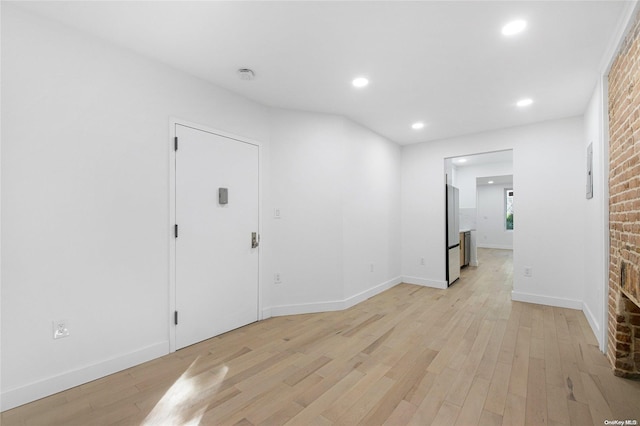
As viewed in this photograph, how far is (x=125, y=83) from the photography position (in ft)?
7.47

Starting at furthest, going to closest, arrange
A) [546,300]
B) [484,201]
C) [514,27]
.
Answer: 1. [484,201]
2. [546,300]
3. [514,27]

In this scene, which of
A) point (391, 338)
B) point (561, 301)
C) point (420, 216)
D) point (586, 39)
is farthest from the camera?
point (420, 216)

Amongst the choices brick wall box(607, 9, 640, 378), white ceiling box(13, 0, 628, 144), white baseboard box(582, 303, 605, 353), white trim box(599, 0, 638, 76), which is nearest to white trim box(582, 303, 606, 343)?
white baseboard box(582, 303, 605, 353)

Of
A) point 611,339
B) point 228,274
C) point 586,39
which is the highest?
point 586,39

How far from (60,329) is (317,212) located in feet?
8.52

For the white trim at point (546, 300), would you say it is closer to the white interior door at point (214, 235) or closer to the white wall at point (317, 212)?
the white wall at point (317, 212)

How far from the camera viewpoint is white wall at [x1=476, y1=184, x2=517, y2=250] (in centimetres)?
996

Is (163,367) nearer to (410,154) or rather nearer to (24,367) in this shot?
(24,367)

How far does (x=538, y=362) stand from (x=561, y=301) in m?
2.08

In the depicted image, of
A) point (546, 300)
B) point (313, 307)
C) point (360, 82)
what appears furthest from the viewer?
point (546, 300)

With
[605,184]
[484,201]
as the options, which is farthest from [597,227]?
[484,201]

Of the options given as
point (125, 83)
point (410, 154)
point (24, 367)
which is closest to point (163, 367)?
point (24, 367)

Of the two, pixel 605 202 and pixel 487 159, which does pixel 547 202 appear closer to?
pixel 605 202

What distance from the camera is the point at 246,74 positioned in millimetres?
2639
